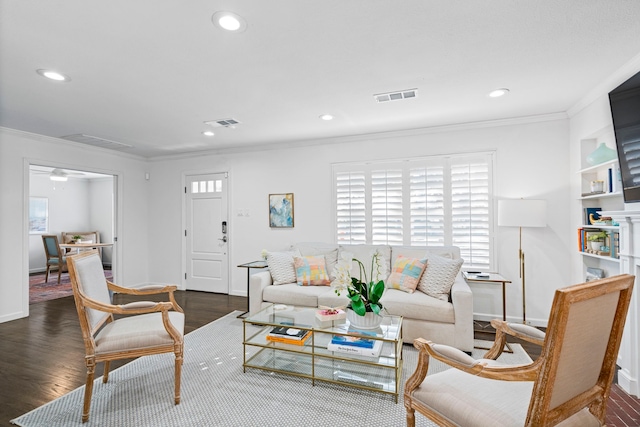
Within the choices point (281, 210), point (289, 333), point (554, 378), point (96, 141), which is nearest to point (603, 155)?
point (554, 378)

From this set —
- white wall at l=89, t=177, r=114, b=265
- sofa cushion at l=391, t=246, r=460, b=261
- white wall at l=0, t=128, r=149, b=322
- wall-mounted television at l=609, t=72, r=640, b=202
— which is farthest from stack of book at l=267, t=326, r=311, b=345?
white wall at l=89, t=177, r=114, b=265

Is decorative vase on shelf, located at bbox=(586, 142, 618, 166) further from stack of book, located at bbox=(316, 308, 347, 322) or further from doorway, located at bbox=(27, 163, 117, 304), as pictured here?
doorway, located at bbox=(27, 163, 117, 304)

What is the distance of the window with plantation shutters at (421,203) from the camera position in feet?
13.1

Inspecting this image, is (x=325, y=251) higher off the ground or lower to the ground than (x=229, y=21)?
lower

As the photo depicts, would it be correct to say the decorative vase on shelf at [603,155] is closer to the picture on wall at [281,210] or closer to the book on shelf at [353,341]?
the book on shelf at [353,341]

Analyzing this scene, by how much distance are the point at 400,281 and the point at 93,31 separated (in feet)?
11.1

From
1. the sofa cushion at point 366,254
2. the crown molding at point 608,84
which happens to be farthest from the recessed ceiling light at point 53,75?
the crown molding at point 608,84

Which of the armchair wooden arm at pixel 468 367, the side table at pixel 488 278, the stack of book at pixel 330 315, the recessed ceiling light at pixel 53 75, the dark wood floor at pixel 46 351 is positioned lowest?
the dark wood floor at pixel 46 351

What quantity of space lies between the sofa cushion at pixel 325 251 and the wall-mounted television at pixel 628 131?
288 centimetres

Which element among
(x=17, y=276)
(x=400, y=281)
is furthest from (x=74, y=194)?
(x=400, y=281)

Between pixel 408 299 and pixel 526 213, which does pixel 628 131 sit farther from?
Answer: pixel 408 299

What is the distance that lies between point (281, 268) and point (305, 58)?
247 cm

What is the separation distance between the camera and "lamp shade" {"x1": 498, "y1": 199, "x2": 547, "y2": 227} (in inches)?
133

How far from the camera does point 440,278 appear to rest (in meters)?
3.29
